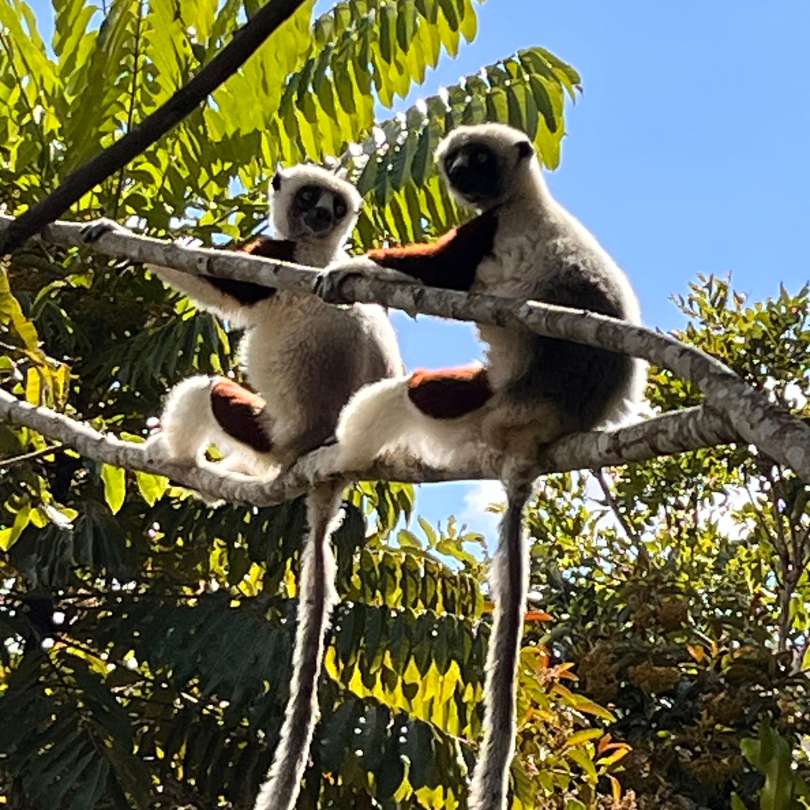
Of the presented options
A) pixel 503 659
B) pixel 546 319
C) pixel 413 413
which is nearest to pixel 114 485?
pixel 413 413

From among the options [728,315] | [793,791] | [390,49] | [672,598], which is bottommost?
[793,791]

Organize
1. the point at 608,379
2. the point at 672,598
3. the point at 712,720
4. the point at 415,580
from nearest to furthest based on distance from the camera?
the point at 608,379
the point at 415,580
the point at 712,720
the point at 672,598

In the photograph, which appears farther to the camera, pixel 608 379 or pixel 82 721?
pixel 82 721

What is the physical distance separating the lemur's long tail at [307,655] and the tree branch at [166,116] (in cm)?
210

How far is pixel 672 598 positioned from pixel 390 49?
3.80 meters

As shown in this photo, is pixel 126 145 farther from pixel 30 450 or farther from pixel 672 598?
pixel 672 598

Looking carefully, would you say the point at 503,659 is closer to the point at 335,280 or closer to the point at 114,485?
the point at 335,280

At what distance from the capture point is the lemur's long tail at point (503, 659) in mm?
3600

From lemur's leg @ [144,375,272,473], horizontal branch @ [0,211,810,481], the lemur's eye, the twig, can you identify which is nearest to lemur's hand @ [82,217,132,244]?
horizontal branch @ [0,211,810,481]

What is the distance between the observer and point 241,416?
18.3 feet

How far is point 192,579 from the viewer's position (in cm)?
668

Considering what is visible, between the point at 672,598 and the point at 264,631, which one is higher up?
the point at 672,598

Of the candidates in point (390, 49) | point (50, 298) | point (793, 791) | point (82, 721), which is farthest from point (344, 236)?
point (793, 791)

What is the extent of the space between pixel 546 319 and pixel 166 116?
901 mm
